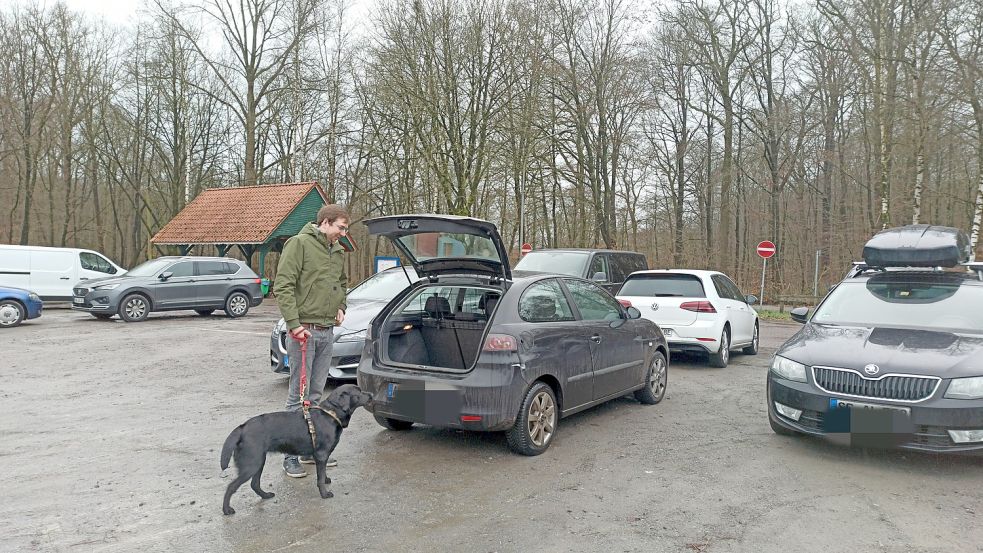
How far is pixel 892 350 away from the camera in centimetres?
534

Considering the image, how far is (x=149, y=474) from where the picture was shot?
502 cm

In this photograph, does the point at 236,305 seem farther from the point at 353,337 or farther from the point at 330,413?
the point at 330,413

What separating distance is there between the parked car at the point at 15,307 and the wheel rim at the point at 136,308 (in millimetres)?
1882

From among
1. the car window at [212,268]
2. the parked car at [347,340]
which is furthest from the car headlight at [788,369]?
the car window at [212,268]

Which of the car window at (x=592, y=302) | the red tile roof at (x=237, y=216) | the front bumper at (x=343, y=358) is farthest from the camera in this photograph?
the red tile roof at (x=237, y=216)

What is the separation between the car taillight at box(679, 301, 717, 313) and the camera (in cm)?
1016

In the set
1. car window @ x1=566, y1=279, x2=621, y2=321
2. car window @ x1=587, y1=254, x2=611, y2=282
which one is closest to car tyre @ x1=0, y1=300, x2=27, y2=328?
car window @ x1=587, y1=254, x2=611, y2=282

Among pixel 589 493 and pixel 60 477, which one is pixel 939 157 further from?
pixel 60 477

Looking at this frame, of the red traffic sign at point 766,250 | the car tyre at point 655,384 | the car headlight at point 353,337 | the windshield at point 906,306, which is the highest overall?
the red traffic sign at point 766,250

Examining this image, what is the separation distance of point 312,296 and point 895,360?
4.50 m

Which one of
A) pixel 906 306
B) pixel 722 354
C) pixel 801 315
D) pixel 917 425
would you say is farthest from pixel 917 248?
pixel 722 354

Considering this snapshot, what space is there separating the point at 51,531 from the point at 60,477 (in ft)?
3.81

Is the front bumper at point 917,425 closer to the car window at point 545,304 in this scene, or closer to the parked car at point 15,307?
the car window at point 545,304

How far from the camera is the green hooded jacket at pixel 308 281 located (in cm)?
487
